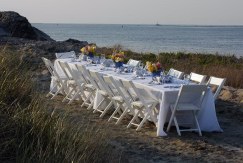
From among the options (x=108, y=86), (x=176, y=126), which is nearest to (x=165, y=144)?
(x=176, y=126)

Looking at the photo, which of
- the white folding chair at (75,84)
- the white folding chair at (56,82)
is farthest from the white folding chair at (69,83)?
the white folding chair at (56,82)

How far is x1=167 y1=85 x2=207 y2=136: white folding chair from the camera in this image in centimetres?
895

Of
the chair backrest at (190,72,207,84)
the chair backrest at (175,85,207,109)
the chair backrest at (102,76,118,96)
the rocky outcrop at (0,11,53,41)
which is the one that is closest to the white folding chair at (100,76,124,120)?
the chair backrest at (102,76,118,96)

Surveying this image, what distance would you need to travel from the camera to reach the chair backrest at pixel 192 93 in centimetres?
890

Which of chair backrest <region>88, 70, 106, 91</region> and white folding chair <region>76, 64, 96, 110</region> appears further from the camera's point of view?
white folding chair <region>76, 64, 96, 110</region>

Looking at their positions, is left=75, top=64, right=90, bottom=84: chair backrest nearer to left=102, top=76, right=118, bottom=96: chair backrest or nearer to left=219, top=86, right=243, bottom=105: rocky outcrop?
left=102, top=76, right=118, bottom=96: chair backrest

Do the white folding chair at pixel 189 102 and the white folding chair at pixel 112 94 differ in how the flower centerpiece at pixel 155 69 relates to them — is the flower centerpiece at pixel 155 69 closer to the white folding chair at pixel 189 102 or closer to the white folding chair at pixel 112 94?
the white folding chair at pixel 112 94

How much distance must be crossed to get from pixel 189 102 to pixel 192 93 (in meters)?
0.18

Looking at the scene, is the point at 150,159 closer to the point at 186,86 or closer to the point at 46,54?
the point at 186,86

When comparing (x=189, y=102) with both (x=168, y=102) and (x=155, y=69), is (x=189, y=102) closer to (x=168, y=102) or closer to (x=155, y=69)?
(x=168, y=102)

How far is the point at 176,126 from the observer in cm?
912

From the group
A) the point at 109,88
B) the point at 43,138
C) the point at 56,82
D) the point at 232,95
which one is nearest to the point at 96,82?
the point at 109,88

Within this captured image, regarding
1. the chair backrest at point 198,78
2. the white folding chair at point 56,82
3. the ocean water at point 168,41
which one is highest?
the chair backrest at point 198,78

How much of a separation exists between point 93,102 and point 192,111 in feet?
9.72
